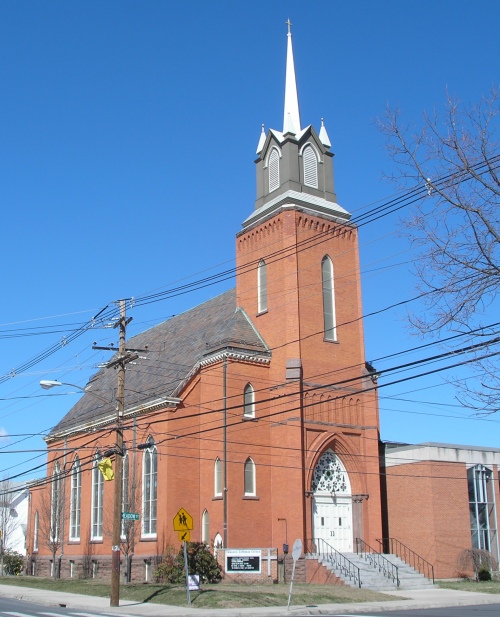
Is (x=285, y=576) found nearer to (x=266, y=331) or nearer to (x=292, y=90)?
(x=266, y=331)

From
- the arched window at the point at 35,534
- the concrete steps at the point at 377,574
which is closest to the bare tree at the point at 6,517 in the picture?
the arched window at the point at 35,534

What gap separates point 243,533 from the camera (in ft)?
112

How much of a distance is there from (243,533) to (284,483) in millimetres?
2874

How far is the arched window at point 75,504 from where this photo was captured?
46.3 meters

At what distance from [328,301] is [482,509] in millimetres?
13376

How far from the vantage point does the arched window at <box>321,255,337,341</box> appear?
38.3 metres

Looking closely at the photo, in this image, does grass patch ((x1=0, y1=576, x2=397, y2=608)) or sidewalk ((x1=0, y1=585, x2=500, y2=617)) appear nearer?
sidewalk ((x1=0, y1=585, x2=500, y2=617))

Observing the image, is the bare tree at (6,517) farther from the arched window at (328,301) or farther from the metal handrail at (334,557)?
the arched window at (328,301)

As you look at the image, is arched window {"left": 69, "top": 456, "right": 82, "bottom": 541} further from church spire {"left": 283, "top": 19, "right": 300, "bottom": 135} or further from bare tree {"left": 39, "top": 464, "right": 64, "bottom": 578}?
church spire {"left": 283, "top": 19, "right": 300, "bottom": 135}

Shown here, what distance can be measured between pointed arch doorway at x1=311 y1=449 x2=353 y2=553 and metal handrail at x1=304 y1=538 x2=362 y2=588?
317mm

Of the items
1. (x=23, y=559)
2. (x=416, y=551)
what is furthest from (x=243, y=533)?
(x=23, y=559)

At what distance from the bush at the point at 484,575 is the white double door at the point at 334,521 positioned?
6.80 metres

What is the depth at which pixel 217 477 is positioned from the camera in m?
35.9

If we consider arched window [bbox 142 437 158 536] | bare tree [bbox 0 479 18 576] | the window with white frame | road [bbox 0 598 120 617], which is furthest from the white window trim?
bare tree [bbox 0 479 18 576]
